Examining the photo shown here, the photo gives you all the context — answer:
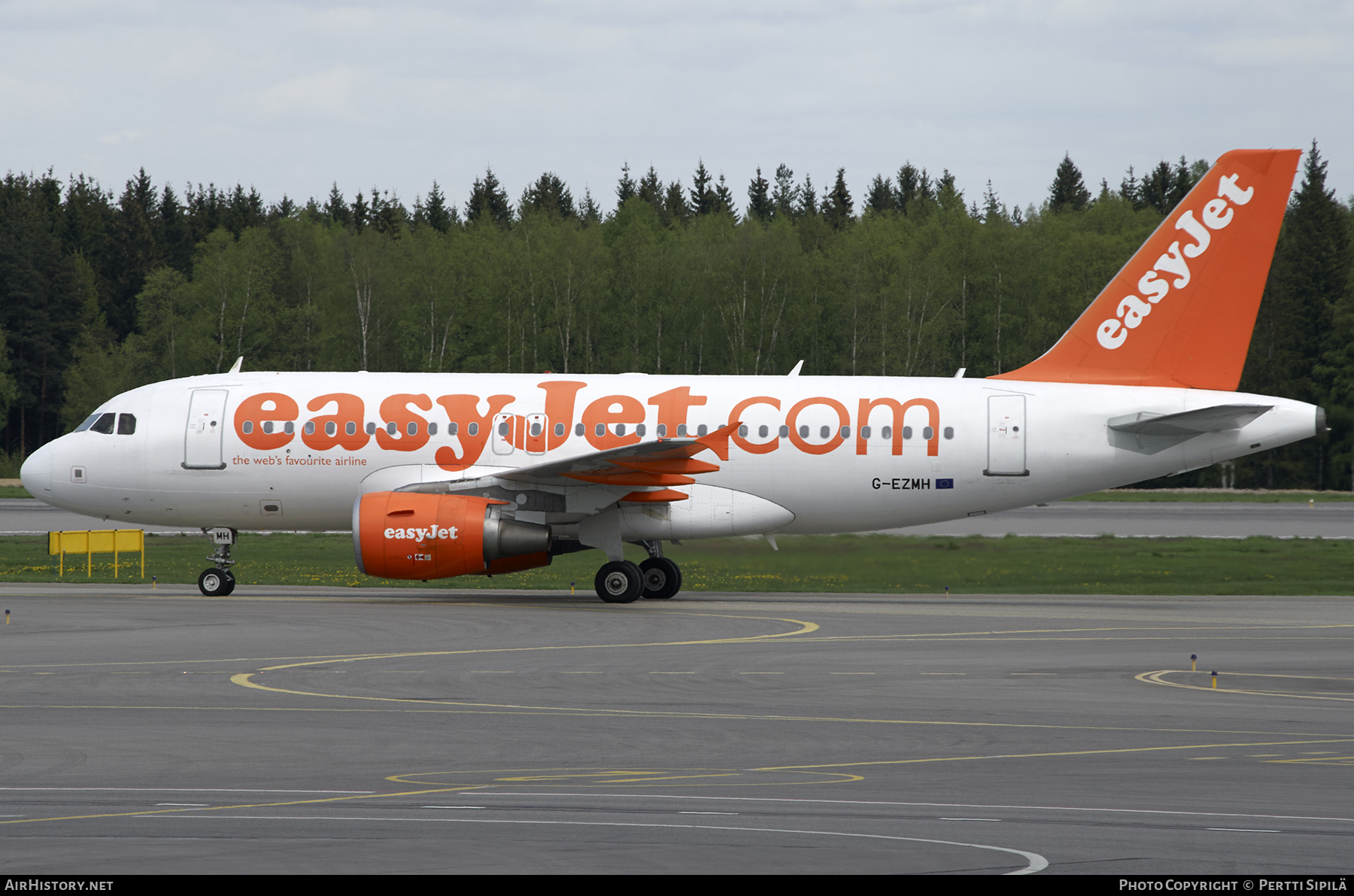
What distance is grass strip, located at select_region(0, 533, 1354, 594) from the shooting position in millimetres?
31078

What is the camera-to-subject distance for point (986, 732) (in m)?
13.9

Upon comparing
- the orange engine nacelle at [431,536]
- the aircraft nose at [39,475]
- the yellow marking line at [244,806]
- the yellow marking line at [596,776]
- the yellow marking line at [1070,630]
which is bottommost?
the yellow marking line at [1070,630]

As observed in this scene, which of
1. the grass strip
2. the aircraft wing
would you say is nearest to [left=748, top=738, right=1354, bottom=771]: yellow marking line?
the aircraft wing

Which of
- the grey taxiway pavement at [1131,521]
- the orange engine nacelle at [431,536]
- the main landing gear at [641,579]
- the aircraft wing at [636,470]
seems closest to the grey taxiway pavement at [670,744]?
Result: the orange engine nacelle at [431,536]

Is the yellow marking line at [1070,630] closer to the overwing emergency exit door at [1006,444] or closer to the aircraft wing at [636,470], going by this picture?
the aircraft wing at [636,470]

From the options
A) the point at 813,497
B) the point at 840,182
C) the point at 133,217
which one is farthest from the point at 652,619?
the point at 840,182

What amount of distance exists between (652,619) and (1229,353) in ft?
43.7

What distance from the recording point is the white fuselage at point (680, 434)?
2825 cm

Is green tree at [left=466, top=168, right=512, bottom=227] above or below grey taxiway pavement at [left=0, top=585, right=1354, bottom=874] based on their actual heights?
above

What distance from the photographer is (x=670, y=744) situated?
43.2ft

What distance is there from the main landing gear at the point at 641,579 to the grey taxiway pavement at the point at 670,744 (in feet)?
9.17

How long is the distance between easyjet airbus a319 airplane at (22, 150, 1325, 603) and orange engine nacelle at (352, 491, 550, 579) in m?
1.18

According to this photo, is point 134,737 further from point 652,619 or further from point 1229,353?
point 1229,353

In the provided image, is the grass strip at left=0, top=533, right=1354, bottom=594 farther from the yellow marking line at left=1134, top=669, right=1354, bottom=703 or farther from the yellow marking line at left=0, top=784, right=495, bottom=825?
the yellow marking line at left=0, top=784, right=495, bottom=825
